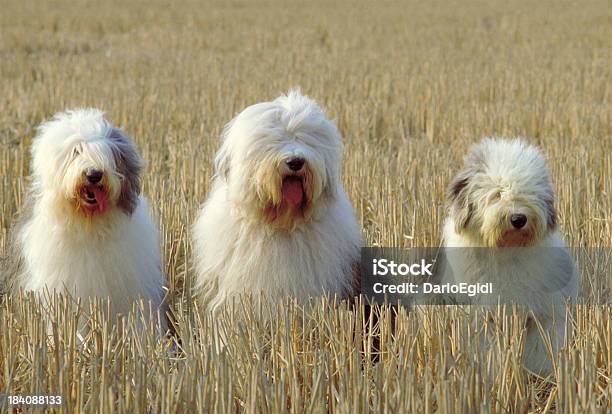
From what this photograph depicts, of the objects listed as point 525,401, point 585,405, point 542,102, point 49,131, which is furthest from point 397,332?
point 542,102

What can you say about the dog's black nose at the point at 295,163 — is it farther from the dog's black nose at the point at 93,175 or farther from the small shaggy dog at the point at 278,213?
the dog's black nose at the point at 93,175

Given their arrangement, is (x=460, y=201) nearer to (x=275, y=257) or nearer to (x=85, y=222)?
(x=275, y=257)

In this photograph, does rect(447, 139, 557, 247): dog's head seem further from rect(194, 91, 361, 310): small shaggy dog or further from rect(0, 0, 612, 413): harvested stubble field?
rect(194, 91, 361, 310): small shaggy dog

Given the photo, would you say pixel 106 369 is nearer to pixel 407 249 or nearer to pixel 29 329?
pixel 29 329

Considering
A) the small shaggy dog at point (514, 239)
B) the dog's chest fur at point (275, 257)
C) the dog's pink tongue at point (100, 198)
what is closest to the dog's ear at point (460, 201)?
the small shaggy dog at point (514, 239)

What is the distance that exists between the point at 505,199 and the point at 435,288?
24.3 inches

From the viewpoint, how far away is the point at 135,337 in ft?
11.9

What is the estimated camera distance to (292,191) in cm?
425

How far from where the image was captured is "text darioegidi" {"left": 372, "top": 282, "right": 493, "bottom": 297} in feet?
14.3

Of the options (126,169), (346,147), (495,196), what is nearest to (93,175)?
(126,169)

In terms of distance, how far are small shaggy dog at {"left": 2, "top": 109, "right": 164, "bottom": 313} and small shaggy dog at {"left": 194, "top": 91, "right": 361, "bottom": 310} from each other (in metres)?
0.40

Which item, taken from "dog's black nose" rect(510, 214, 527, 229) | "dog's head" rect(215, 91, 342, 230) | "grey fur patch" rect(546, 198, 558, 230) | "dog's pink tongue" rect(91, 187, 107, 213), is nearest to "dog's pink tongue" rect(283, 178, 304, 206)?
"dog's head" rect(215, 91, 342, 230)

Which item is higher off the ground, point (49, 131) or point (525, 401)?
point (49, 131)

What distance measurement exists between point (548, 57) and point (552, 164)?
860 cm
